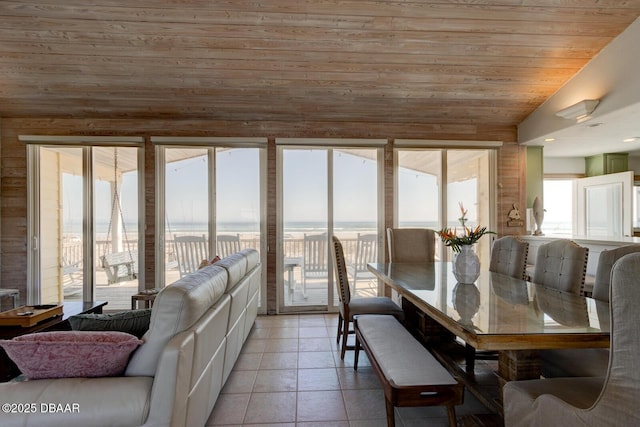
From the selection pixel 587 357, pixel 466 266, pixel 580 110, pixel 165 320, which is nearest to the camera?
pixel 165 320

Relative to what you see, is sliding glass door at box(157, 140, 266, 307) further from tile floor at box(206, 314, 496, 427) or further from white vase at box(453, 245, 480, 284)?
white vase at box(453, 245, 480, 284)

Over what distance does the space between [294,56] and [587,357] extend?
10.6ft

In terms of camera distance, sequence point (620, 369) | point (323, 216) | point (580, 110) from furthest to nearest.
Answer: point (323, 216)
point (580, 110)
point (620, 369)

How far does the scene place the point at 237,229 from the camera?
4.40 m

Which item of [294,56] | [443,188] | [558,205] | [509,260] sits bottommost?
[509,260]

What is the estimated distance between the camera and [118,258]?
430 cm

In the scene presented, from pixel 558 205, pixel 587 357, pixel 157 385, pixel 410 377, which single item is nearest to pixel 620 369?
pixel 410 377

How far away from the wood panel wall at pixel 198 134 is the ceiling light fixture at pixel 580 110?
3.11 feet

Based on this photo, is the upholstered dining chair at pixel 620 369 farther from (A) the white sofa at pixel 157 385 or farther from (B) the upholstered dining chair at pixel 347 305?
(B) the upholstered dining chair at pixel 347 305

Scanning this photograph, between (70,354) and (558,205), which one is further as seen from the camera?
(558,205)

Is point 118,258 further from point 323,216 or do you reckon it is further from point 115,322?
point 115,322

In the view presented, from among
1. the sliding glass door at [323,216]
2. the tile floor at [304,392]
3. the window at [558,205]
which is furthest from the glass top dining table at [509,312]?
the window at [558,205]

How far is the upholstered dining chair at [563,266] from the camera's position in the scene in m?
2.21

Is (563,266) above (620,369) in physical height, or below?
above
